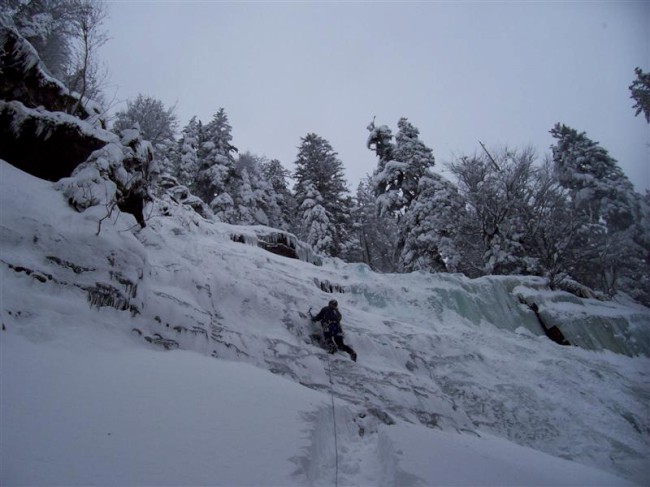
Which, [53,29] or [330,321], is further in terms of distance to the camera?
[53,29]

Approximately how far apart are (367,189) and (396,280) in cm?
1794

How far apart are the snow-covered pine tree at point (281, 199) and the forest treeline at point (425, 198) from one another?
125 millimetres

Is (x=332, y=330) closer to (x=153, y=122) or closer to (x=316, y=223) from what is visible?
(x=316, y=223)

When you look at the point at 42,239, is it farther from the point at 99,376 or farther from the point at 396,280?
the point at 396,280

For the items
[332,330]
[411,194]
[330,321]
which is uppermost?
[411,194]

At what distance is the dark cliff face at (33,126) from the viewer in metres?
6.36

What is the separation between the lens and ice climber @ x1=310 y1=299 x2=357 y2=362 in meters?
7.16

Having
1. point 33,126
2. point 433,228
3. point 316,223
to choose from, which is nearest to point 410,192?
point 433,228

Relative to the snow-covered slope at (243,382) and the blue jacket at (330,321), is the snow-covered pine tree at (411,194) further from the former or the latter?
the blue jacket at (330,321)

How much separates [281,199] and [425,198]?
11.3 m

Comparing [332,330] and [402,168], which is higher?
[402,168]

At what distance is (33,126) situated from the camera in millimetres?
6520

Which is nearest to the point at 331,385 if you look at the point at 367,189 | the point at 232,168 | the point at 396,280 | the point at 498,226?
the point at 396,280

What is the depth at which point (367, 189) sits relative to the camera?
96.7 ft
